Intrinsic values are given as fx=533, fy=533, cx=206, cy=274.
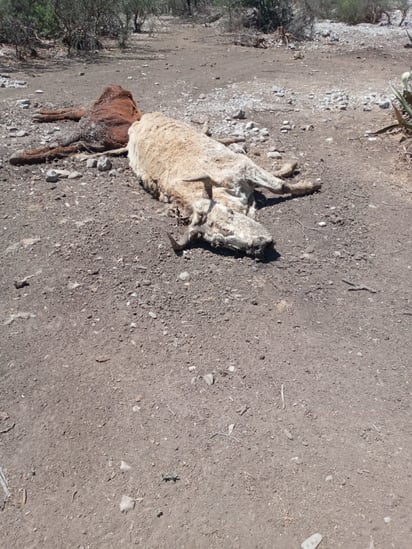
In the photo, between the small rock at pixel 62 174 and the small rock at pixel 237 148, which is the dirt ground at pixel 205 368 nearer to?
the small rock at pixel 62 174

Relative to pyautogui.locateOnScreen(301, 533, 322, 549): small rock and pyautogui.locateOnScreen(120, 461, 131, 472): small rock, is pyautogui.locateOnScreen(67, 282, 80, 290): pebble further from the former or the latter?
pyautogui.locateOnScreen(301, 533, 322, 549): small rock

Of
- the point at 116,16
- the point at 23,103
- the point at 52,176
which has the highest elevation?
the point at 116,16

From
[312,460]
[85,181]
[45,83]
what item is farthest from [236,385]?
[45,83]

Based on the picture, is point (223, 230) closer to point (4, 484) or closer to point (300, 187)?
point (300, 187)

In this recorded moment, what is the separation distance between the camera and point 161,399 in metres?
3.26

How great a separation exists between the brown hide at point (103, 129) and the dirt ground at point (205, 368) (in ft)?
1.13

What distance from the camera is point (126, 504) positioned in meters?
2.70

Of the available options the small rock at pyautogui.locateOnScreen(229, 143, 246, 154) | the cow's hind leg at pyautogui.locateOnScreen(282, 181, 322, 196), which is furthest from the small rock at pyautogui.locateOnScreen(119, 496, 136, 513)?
the small rock at pyautogui.locateOnScreen(229, 143, 246, 154)

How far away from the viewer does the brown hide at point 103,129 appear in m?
6.26

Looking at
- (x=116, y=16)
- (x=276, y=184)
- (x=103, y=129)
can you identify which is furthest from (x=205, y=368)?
(x=116, y=16)

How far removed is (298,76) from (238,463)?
835 centimetres

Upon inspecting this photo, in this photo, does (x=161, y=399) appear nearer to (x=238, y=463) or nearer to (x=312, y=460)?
(x=238, y=463)

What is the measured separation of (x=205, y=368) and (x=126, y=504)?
1034 mm

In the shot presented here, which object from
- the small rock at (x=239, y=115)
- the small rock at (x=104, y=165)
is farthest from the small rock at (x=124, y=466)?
the small rock at (x=239, y=115)
